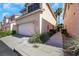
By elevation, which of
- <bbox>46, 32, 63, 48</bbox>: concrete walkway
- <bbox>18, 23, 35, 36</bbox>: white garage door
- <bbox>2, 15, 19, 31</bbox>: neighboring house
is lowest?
<bbox>46, 32, 63, 48</bbox>: concrete walkway

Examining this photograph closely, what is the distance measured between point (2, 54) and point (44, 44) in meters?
1.17

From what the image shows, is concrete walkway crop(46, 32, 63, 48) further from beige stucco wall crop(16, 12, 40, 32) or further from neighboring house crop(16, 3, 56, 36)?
beige stucco wall crop(16, 12, 40, 32)

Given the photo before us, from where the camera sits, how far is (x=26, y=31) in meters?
4.51

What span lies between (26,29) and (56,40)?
964 mm

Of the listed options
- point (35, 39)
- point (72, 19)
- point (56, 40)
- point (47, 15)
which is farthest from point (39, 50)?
point (72, 19)

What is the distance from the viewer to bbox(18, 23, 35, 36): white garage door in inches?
173

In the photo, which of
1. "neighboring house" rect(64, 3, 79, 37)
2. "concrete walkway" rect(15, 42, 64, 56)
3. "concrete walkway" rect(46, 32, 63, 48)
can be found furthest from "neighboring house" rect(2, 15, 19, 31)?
"neighboring house" rect(64, 3, 79, 37)

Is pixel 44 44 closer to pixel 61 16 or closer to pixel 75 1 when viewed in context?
pixel 61 16

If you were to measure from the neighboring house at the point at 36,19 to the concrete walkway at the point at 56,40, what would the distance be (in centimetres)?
27

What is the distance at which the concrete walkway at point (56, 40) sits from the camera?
4279 mm

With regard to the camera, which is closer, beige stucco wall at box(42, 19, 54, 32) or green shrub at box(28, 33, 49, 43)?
green shrub at box(28, 33, 49, 43)

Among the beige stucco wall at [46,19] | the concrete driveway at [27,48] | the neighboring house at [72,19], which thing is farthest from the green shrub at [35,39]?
the neighboring house at [72,19]

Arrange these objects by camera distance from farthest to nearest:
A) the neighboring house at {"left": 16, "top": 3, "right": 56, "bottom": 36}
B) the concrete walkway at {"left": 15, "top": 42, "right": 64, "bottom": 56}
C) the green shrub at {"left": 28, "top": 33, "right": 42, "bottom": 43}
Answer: the neighboring house at {"left": 16, "top": 3, "right": 56, "bottom": 36} → the green shrub at {"left": 28, "top": 33, "right": 42, "bottom": 43} → the concrete walkway at {"left": 15, "top": 42, "right": 64, "bottom": 56}

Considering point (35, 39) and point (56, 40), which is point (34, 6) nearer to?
point (35, 39)
